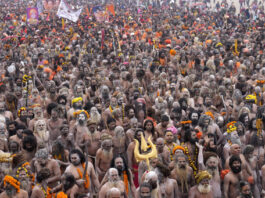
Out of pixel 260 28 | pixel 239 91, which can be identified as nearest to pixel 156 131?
pixel 239 91

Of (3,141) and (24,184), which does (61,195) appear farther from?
(3,141)

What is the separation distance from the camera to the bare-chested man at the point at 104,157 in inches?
279

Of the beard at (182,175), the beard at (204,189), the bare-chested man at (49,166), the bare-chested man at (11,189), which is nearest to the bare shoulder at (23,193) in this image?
the bare-chested man at (11,189)

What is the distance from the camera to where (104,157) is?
7.10 metres

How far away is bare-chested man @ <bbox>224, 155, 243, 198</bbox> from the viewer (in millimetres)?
6250

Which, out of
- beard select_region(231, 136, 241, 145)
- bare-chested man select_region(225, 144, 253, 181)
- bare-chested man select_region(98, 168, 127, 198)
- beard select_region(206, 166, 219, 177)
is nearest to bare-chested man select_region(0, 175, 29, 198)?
bare-chested man select_region(98, 168, 127, 198)

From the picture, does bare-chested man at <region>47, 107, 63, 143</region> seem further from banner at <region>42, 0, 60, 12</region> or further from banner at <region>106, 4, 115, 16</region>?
banner at <region>42, 0, 60, 12</region>

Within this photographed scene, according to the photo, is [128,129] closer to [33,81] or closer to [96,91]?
[96,91]

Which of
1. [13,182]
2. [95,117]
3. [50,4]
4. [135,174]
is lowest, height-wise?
[135,174]

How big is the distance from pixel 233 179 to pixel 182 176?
30.2 inches

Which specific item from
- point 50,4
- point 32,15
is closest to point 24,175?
point 32,15

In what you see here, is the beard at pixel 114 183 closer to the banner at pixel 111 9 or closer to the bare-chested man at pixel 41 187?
the bare-chested man at pixel 41 187

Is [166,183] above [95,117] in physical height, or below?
below

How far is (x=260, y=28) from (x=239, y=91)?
13886mm
